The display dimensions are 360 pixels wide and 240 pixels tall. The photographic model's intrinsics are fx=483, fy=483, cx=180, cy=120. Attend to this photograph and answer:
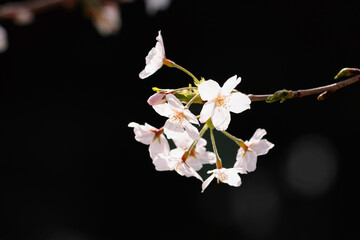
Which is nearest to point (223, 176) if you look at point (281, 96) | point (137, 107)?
point (281, 96)

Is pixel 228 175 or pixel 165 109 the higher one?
pixel 165 109

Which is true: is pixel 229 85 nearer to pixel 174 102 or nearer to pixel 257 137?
pixel 174 102

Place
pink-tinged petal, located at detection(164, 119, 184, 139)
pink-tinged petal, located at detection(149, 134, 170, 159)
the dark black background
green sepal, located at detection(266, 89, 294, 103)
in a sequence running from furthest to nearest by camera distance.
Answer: the dark black background
pink-tinged petal, located at detection(149, 134, 170, 159)
pink-tinged petal, located at detection(164, 119, 184, 139)
green sepal, located at detection(266, 89, 294, 103)

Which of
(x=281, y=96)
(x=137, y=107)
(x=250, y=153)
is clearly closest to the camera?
(x=281, y=96)

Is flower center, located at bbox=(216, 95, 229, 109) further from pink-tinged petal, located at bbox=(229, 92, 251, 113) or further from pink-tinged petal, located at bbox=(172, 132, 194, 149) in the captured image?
pink-tinged petal, located at bbox=(172, 132, 194, 149)

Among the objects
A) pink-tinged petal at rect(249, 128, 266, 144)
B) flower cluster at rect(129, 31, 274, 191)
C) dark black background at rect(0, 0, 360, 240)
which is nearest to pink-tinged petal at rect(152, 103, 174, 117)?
flower cluster at rect(129, 31, 274, 191)

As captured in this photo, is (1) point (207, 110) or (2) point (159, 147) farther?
(2) point (159, 147)

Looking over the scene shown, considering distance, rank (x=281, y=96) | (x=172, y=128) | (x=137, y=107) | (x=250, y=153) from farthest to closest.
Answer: (x=137, y=107), (x=250, y=153), (x=172, y=128), (x=281, y=96)
